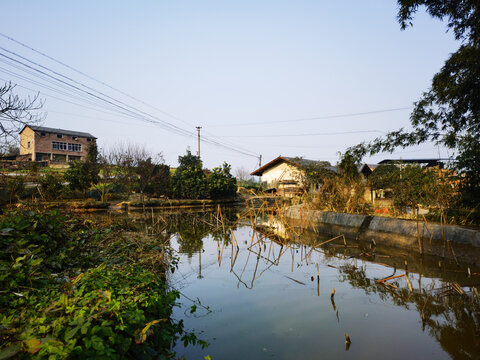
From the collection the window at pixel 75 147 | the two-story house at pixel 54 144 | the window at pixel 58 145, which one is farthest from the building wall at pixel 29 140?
the window at pixel 75 147

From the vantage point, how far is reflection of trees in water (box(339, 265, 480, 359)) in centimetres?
361

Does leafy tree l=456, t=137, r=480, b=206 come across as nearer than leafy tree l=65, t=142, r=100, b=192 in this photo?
Yes

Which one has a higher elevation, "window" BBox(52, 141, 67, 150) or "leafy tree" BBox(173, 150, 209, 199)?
"window" BBox(52, 141, 67, 150)

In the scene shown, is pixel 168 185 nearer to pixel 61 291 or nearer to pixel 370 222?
pixel 370 222

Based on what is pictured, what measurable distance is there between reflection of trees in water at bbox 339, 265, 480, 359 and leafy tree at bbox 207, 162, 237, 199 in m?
24.7

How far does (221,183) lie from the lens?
1232 inches

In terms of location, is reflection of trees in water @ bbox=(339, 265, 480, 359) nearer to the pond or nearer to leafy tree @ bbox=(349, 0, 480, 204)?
the pond

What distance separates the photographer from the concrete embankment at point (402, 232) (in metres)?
6.97

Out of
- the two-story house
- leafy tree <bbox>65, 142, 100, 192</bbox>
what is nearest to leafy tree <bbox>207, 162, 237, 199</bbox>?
leafy tree <bbox>65, 142, 100, 192</bbox>

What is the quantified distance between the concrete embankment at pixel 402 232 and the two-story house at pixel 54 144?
169ft

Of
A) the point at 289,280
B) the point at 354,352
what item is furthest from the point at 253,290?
the point at 354,352

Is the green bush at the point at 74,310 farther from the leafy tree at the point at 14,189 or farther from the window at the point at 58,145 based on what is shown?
the window at the point at 58,145

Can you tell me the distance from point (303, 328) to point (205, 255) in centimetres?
493

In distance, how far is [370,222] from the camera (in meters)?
10.0
